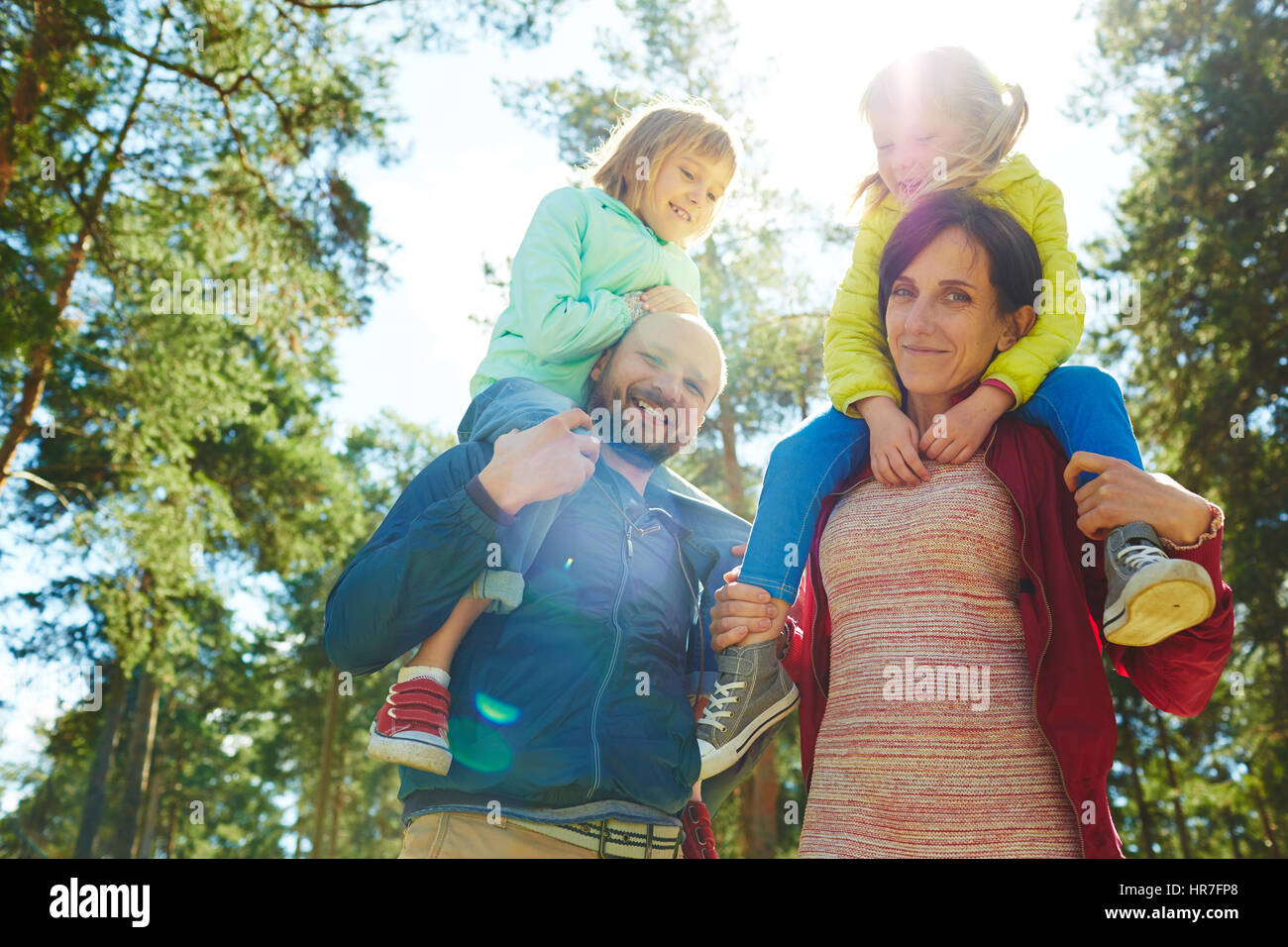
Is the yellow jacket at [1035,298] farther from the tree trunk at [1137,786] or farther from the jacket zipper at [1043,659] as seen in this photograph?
the tree trunk at [1137,786]

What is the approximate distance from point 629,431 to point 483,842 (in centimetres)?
133

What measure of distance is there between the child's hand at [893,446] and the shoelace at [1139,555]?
0.54 meters

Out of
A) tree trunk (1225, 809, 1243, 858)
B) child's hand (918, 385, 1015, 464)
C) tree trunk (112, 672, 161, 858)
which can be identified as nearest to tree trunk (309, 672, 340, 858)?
tree trunk (112, 672, 161, 858)

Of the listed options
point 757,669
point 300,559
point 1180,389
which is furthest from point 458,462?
point 300,559

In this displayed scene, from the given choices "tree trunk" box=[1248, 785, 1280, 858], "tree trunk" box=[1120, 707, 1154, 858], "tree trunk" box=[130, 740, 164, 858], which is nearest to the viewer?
"tree trunk" box=[1120, 707, 1154, 858]

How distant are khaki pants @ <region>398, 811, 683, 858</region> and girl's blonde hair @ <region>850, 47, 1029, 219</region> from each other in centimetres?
210

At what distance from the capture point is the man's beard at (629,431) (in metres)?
3.11

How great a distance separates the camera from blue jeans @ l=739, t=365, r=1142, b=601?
7.98 feet

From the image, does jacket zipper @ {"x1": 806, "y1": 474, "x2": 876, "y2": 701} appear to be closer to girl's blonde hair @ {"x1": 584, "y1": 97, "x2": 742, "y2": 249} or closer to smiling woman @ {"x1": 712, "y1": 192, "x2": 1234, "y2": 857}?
smiling woman @ {"x1": 712, "y1": 192, "x2": 1234, "y2": 857}

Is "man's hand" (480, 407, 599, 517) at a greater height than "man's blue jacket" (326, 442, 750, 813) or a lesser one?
greater

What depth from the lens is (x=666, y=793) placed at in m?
2.51
